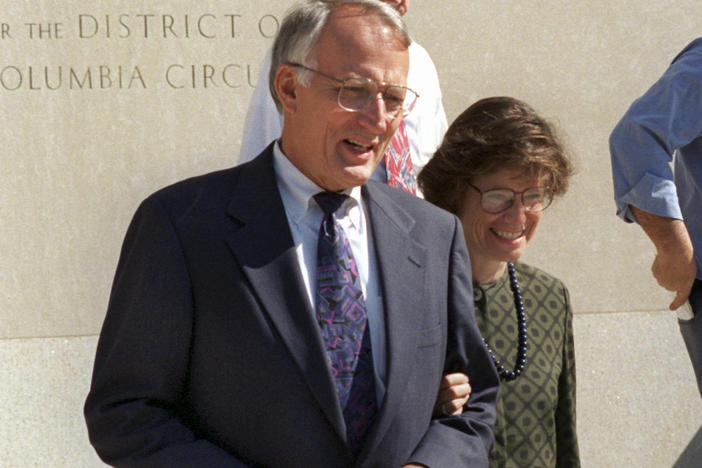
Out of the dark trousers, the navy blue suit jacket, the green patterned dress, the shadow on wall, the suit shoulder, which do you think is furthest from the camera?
the shadow on wall

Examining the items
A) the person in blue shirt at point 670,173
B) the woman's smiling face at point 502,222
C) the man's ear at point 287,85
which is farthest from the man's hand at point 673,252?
the man's ear at point 287,85

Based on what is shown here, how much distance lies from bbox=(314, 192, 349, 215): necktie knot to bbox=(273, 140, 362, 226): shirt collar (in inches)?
0.4

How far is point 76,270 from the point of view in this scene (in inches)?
203

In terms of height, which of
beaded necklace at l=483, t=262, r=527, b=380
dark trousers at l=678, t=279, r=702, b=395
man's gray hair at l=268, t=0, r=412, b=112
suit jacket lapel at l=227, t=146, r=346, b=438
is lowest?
dark trousers at l=678, t=279, r=702, b=395

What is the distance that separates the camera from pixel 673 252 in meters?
3.30

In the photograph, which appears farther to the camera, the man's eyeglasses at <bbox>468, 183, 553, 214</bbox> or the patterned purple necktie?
the man's eyeglasses at <bbox>468, 183, 553, 214</bbox>

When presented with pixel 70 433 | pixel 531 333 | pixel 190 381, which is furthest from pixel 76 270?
pixel 190 381

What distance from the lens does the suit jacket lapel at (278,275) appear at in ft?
7.02

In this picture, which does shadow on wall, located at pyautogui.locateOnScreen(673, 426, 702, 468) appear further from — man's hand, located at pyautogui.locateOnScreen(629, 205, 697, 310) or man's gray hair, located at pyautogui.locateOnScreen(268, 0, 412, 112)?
man's gray hair, located at pyautogui.locateOnScreen(268, 0, 412, 112)

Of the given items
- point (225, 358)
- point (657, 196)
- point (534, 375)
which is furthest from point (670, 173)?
point (225, 358)

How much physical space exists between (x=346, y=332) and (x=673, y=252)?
144 centimetres

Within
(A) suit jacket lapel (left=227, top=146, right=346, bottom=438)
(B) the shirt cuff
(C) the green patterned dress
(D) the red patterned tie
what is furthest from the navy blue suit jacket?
(B) the shirt cuff

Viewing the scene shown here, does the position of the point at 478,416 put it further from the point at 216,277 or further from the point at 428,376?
the point at 216,277

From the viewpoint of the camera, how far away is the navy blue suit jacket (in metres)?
2.13
